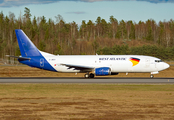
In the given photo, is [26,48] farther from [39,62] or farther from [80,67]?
[80,67]

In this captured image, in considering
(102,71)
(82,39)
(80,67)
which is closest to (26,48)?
(80,67)

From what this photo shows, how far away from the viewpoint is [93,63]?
41.4 metres

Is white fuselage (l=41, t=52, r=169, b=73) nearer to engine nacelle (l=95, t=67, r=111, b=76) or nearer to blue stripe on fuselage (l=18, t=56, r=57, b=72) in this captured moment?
blue stripe on fuselage (l=18, t=56, r=57, b=72)

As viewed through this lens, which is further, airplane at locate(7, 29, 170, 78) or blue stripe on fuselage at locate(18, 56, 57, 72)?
blue stripe on fuselage at locate(18, 56, 57, 72)

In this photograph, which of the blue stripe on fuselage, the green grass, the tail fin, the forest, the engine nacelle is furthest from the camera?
the forest

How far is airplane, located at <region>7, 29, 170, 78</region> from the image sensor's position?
132ft

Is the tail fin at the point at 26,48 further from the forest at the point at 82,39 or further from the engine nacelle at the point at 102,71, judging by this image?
the forest at the point at 82,39

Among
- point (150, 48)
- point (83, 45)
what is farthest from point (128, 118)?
point (83, 45)

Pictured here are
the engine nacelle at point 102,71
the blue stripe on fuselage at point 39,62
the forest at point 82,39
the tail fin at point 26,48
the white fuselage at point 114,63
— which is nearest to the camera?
the engine nacelle at point 102,71

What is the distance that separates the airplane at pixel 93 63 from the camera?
40.1m

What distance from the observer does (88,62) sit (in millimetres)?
41656

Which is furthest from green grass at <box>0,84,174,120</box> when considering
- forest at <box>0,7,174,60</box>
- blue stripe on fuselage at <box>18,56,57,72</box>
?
forest at <box>0,7,174,60</box>

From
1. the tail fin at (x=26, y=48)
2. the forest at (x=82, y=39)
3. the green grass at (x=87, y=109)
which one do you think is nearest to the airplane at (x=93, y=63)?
the tail fin at (x=26, y=48)

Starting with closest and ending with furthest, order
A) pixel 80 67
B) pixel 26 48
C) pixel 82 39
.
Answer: pixel 80 67 → pixel 26 48 → pixel 82 39
